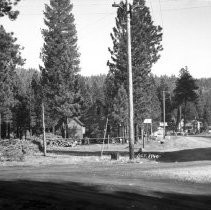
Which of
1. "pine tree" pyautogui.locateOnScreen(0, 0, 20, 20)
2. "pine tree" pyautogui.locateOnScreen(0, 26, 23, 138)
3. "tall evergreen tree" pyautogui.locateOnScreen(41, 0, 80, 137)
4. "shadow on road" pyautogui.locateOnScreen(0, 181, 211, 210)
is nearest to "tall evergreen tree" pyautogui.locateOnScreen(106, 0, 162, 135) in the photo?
"tall evergreen tree" pyautogui.locateOnScreen(41, 0, 80, 137)

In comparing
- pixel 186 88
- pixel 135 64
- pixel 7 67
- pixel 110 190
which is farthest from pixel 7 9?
pixel 186 88

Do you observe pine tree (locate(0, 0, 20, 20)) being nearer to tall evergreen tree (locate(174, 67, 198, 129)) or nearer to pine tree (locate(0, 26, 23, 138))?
pine tree (locate(0, 26, 23, 138))

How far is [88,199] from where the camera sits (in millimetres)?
12023

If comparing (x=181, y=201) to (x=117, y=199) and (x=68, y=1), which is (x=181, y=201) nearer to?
(x=117, y=199)

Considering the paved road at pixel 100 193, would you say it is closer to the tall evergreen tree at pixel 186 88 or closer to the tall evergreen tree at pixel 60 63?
the tall evergreen tree at pixel 60 63

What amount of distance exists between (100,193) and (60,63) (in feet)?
170

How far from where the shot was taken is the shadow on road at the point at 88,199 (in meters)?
11.1

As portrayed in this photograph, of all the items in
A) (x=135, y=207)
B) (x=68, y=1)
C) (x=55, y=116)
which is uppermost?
(x=68, y=1)

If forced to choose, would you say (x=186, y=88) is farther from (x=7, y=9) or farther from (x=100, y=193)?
(x=100, y=193)

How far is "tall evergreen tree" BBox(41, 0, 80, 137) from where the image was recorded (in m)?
62.9

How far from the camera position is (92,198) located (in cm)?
1216

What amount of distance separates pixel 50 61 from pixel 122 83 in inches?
430

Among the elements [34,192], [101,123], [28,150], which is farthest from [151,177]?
[101,123]

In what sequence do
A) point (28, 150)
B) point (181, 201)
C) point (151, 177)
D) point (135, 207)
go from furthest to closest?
point (28, 150) < point (151, 177) < point (181, 201) < point (135, 207)
